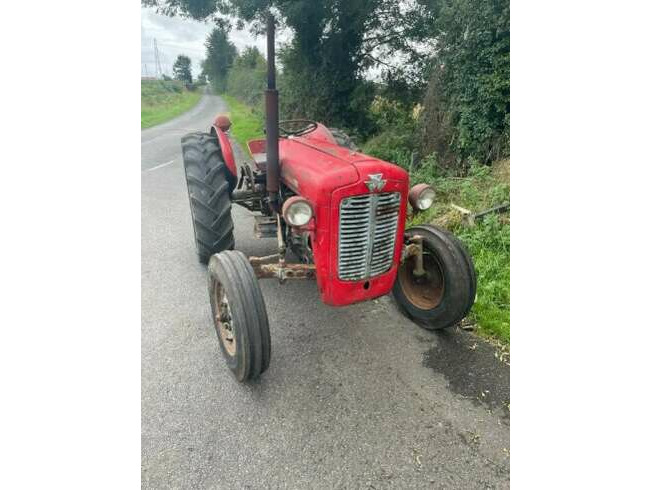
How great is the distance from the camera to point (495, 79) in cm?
535

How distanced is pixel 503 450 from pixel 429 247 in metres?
1.32

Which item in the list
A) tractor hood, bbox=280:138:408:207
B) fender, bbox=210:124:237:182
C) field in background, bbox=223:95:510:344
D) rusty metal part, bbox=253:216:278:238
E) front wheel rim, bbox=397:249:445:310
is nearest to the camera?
tractor hood, bbox=280:138:408:207

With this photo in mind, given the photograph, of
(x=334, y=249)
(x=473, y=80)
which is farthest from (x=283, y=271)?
(x=473, y=80)

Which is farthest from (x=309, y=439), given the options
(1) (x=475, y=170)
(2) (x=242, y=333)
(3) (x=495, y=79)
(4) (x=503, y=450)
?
(3) (x=495, y=79)

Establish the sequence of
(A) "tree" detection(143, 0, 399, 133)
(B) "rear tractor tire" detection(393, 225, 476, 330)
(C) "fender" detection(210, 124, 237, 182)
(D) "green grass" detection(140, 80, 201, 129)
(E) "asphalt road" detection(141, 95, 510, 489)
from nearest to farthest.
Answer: (E) "asphalt road" detection(141, 95, 510, 489), (B) "rear tractor tire" detection(393, 225, 476, 330), (C) "fender" detection(210, 124, 237, 182), (A) "tree" detection(143, 0, 399, 133), (D) "green grass" detection(140, 80, 201, 129)

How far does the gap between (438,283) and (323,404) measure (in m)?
1.24

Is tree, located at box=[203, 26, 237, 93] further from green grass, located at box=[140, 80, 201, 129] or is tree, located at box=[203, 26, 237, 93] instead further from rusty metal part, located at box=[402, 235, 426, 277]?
rusty metal part, located at box=[402, 235, 426, 277]

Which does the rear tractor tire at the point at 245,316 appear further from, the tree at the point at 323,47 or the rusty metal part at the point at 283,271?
the tree at the point at 323,47

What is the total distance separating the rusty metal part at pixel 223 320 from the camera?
245 cm

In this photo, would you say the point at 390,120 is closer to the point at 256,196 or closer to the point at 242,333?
the point at 256,196

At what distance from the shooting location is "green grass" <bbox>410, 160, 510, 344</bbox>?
120 inches

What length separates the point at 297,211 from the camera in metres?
2.21

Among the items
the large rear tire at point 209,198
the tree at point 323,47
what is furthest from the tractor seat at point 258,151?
the tree at point 323,47

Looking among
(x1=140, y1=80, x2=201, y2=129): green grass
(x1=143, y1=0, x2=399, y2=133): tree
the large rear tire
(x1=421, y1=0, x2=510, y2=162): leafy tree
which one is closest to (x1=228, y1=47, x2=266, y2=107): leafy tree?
(x1=140, y1=80, x2=201, y2=129): green grass
